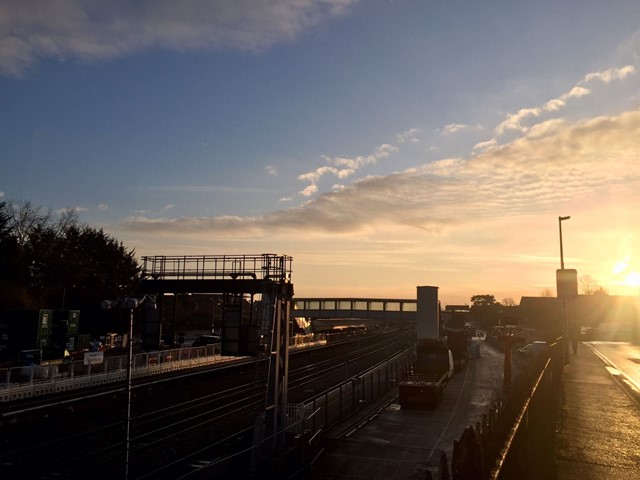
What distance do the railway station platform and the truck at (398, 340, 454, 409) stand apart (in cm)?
609

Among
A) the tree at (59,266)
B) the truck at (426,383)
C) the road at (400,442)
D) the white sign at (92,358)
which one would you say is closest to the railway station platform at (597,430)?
the road at (400,442)

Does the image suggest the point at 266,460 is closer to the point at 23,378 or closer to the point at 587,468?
the point at 587,468

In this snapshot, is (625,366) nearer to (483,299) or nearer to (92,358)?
(92,358)

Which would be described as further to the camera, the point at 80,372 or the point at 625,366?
the point at 625,366

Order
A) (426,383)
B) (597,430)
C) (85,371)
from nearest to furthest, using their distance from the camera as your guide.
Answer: (597,430) < (426,383) < (85,371)

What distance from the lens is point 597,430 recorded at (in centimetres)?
2331

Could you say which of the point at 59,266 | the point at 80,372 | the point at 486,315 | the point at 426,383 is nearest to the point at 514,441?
the point at 426,383

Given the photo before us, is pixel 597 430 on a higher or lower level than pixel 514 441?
lower

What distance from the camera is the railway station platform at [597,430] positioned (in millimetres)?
17547

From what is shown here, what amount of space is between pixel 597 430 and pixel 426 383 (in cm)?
839

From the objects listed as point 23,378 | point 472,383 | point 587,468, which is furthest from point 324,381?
point 587,468

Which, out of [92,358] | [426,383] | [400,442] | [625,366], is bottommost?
[625,366]

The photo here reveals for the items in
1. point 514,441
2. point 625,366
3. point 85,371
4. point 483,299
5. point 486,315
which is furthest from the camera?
point 483,299

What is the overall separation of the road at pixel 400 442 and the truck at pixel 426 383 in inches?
23.2
